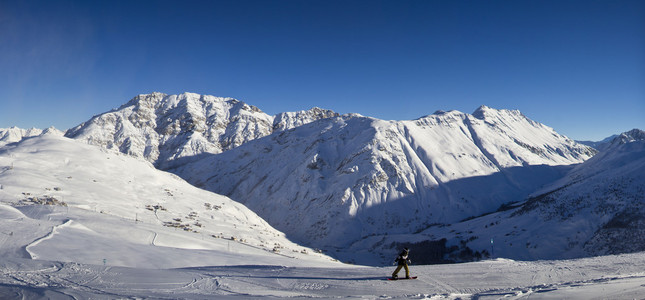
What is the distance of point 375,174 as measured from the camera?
409 ft

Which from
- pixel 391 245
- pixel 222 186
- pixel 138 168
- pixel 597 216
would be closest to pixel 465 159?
pixel 391 245

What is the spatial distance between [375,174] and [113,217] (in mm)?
93981

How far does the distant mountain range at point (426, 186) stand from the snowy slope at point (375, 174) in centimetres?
49

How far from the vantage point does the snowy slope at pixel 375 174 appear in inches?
4441

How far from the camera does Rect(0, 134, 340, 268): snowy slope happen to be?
76.1ft

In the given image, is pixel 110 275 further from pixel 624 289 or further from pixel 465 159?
pixel 465 159

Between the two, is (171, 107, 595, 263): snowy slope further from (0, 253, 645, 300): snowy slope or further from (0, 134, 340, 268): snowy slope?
(0, 253, 645, 300): snowy slope

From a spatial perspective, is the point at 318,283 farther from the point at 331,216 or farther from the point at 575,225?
the point at 331,216

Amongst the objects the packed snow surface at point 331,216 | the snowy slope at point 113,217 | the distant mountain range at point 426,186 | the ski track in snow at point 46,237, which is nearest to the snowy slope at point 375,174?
the distant mountain range at point 426,186

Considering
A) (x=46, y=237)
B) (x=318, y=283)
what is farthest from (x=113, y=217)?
(x=318, y=283)

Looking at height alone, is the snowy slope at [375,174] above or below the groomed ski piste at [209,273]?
above

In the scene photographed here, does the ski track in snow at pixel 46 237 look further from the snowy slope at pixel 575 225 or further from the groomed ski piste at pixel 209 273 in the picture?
the snowy slope at pixel 575 225

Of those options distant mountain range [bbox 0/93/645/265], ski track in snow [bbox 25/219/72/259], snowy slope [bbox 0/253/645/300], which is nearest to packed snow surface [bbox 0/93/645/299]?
snowy slope [bbox 0/253/645/300]

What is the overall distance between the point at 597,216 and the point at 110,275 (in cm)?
7234
